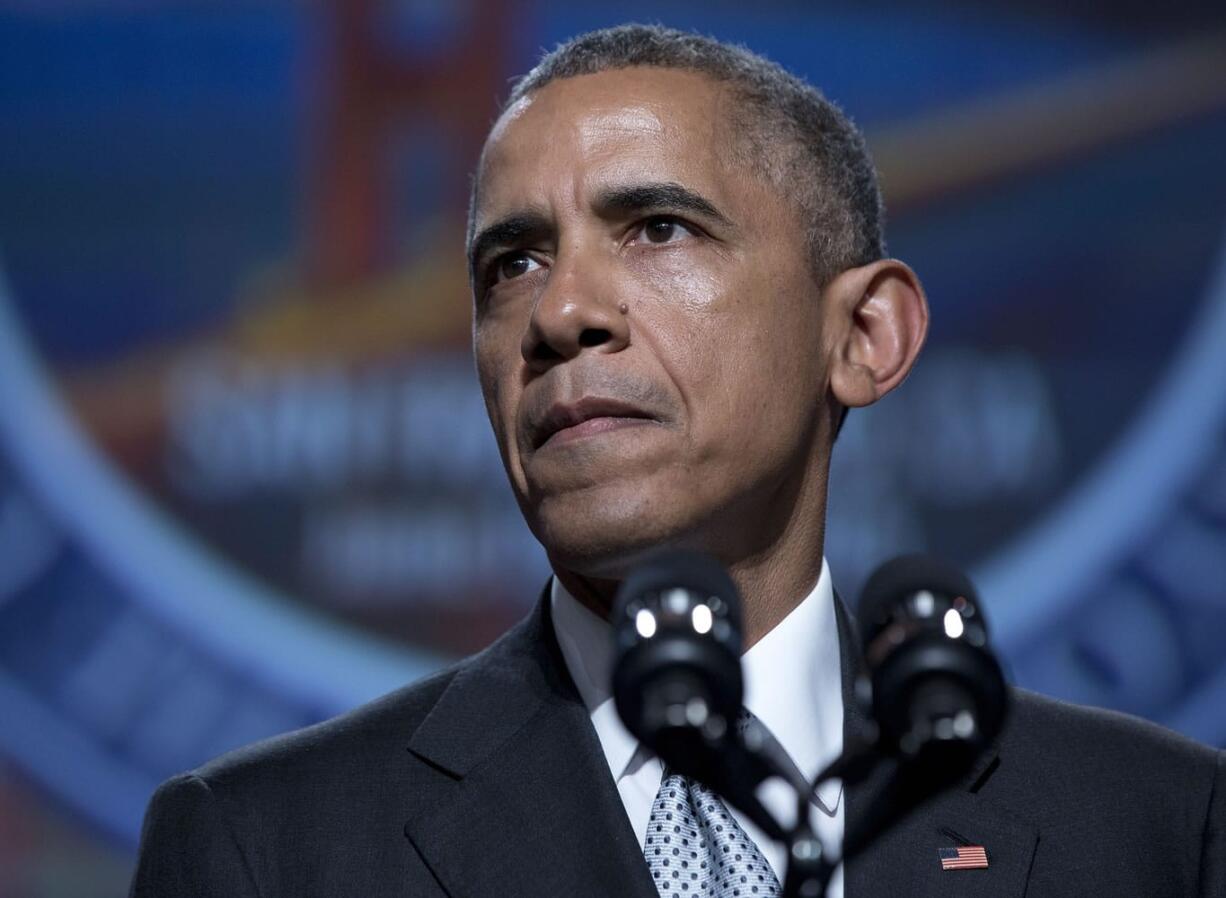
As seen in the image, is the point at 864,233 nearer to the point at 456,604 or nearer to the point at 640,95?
the point at 640,95

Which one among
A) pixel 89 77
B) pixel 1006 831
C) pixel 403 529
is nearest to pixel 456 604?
pixel 403 529

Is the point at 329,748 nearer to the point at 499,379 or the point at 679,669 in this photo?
the point at 499,379

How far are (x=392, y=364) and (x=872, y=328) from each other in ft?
4.89

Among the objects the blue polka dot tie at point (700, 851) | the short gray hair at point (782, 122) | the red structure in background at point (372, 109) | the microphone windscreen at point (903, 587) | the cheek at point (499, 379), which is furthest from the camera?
the red structure in background at point (372, 109)

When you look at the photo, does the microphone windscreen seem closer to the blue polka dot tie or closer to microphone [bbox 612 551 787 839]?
microphone [bbox 612 551 787 839]

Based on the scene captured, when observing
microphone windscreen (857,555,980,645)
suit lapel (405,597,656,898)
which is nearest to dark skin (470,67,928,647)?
suit lapel (405,597,656,898)

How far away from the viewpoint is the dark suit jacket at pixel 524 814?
1.74 m

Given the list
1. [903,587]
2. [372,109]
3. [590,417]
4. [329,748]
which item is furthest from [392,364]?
[903,587]

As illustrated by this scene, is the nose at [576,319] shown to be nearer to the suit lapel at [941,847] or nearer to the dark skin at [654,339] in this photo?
the dark skin at [654,339]

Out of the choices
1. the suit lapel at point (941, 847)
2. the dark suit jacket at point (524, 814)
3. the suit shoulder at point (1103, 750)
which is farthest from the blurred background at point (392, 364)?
the suit lapel at point (941, 847)

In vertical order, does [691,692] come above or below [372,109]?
below

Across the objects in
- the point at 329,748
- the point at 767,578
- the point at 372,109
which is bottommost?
the point at 329,748

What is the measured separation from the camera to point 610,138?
1.88 meters

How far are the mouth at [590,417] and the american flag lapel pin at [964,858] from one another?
60cm
